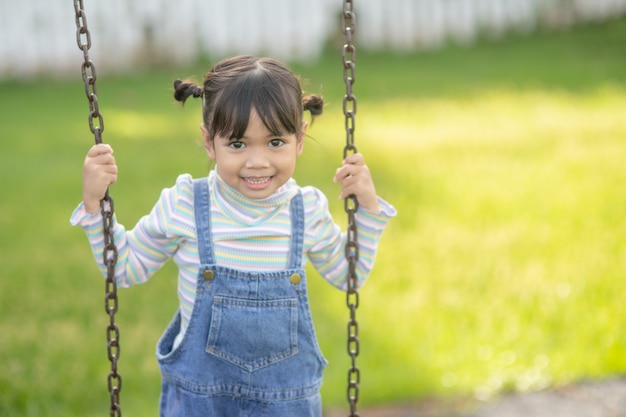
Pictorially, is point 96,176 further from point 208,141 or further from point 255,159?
point 255,159

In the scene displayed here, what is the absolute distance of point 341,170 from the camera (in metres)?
2.76

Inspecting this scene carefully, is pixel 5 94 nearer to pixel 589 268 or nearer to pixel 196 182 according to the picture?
pixel 589 268

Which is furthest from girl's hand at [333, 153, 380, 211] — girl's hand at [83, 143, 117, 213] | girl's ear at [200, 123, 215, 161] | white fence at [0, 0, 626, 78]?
white fence at [0, 0, 626, 78]

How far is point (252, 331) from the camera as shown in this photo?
8.35ft

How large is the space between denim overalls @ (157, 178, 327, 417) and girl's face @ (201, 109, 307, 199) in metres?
0.12

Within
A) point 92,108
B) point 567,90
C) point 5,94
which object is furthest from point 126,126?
point 92,108

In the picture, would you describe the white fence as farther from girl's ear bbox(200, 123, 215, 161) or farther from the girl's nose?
the girl's nose

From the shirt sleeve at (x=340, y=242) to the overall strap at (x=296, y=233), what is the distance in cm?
6

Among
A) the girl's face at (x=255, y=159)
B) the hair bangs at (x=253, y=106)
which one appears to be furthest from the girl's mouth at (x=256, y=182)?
the hair bangs at (x=253, y=106)

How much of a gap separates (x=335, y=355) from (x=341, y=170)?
1880 mm

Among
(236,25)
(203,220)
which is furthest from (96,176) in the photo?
(236,25)

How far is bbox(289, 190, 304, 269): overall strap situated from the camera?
2635 mm

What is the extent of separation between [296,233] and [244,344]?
340 mm

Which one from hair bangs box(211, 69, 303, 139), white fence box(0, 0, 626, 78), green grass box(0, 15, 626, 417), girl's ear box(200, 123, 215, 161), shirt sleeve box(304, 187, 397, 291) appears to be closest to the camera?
hair bangs box(211, 69, 303, 139)
